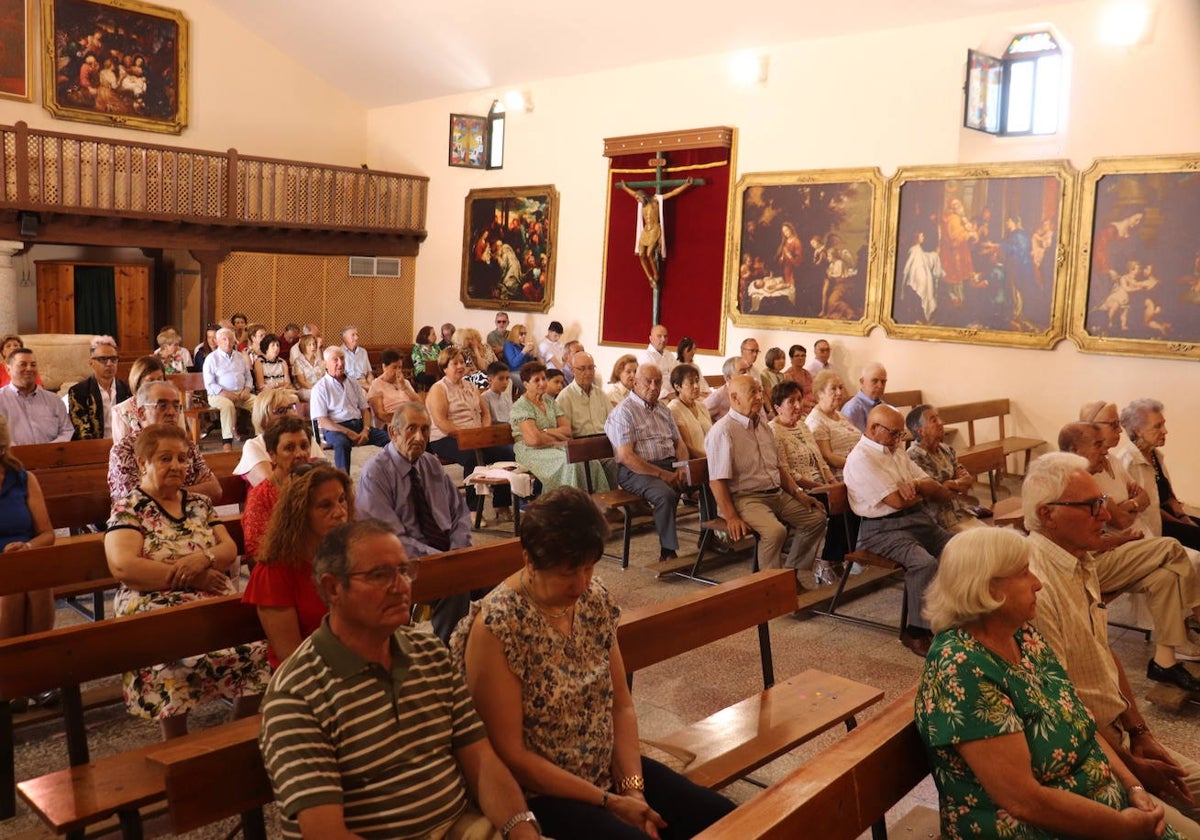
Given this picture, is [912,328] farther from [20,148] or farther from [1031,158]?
[20,148]

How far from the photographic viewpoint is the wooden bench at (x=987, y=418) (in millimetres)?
9414

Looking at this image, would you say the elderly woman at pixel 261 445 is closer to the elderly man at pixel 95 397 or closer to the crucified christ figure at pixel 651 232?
the elderly man at pixel 95 397

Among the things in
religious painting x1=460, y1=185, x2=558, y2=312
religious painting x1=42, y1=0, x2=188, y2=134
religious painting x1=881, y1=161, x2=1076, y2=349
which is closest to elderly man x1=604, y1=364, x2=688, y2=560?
religious painting x1=881, y1=161, x2=1076, y2=349

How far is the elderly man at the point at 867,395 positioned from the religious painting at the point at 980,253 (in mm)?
2920

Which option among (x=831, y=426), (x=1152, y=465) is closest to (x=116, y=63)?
(x=831, y=426)

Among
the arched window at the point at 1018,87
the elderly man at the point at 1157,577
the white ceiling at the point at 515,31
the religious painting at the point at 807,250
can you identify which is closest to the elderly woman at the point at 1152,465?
the elderly man at the point at 1157,577

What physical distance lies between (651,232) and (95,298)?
8.29 meters

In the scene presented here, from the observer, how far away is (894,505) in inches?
215

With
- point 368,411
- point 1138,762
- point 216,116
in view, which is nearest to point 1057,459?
point 1138,762

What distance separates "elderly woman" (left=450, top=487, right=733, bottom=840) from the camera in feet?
8.14

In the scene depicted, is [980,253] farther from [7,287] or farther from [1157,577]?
[7,287]

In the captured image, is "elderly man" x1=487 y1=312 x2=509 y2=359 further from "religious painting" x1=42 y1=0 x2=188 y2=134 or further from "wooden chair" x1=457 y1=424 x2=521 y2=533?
"wooden chair" x1=457 y1=424 x2=521 y2=533

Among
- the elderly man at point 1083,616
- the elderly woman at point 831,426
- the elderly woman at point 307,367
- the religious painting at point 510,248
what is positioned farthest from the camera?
the religious painting at point 510,248

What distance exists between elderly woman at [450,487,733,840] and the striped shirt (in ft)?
0.46
